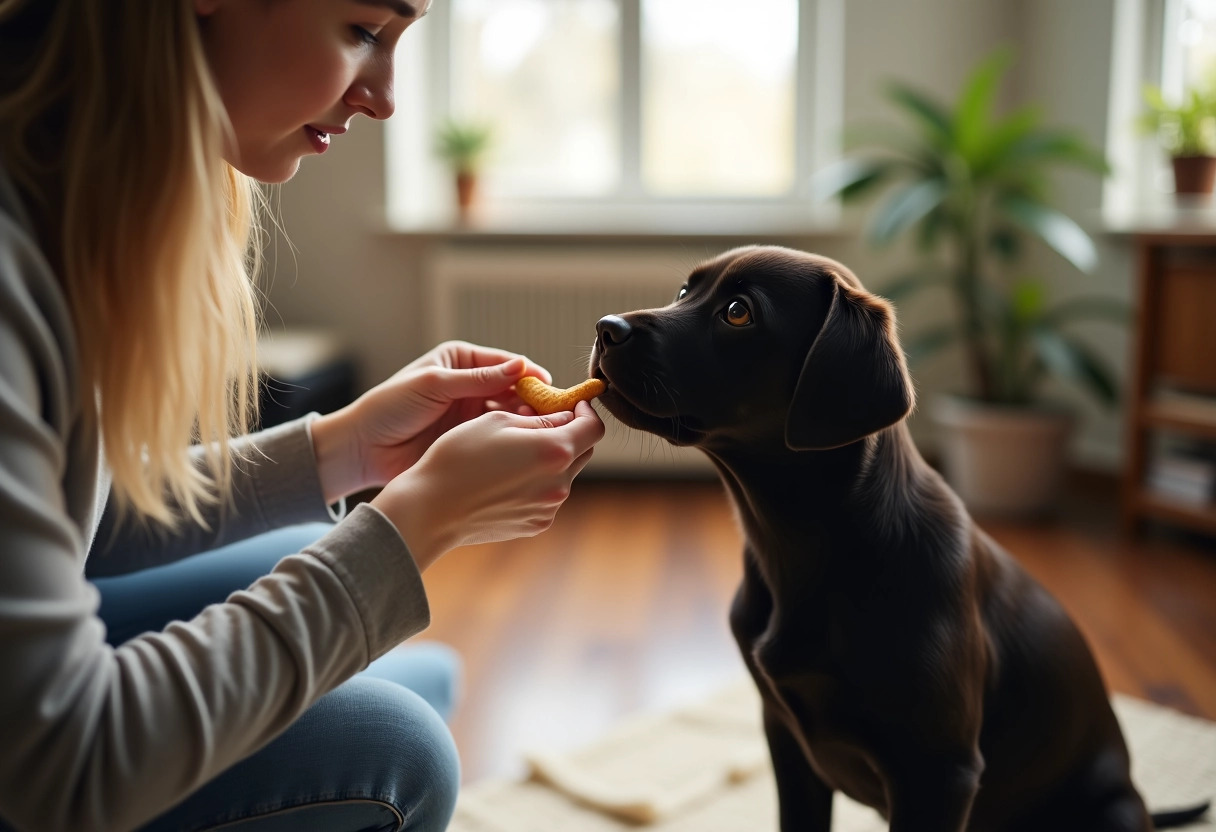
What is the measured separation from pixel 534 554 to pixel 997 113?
2358mm

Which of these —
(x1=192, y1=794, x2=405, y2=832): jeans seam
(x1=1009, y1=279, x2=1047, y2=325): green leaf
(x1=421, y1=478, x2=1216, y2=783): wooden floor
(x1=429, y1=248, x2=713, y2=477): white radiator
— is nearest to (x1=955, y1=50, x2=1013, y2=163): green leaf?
(x1=1009, y1=279, x2=1047, y2=325): green leaf

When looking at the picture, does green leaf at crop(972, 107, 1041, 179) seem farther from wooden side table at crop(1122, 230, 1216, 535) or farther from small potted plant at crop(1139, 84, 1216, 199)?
wooden side table at crop(1122, 230, 1216, 535)

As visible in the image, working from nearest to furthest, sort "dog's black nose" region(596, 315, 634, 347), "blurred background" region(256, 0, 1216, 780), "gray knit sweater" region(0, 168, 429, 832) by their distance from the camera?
"gray knit sweater" region(0, 168, 429, 832), "dog's black nose" region(596, 315, 634, 347), "blurred background" region(256, 0, 1216, 780)

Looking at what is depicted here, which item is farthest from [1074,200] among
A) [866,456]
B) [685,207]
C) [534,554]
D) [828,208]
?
[866,456]

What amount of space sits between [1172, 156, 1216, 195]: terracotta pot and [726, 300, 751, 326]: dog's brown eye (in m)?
2.58

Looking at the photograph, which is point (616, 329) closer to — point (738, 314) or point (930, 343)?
point (738, 314)

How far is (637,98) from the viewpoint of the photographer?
405cm

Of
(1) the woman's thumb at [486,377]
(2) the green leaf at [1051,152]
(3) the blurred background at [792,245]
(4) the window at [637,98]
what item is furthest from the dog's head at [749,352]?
(4) the window at [637,98]

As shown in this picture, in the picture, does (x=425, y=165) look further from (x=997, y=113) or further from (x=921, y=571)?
(x=921, y=571)

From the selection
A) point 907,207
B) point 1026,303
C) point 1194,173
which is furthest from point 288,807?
point 1194,173

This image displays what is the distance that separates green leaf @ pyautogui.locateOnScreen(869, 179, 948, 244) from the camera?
9.91 ft

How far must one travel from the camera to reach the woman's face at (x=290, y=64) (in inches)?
32.6

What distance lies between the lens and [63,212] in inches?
29.5

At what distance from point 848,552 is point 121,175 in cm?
73
